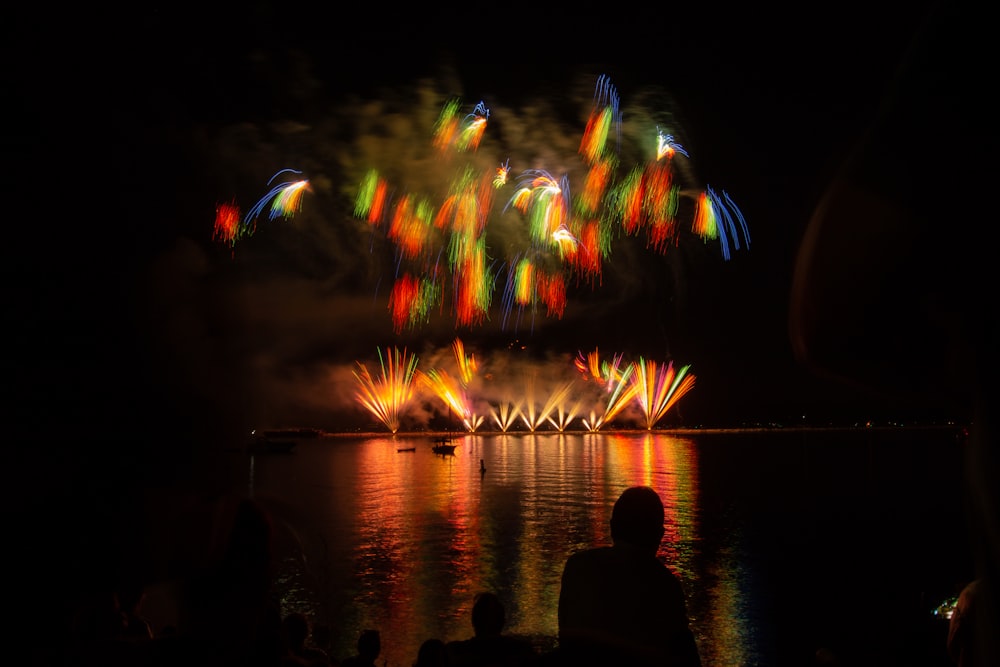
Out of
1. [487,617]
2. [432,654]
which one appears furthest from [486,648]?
[432,654]

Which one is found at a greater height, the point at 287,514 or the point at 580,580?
the point at 287,514

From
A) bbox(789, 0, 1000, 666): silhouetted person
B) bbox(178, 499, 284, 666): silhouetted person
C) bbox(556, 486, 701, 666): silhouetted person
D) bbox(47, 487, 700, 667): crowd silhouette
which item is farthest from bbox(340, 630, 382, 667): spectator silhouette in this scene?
bbox(789, 0, 1000, 666): silhouetted person

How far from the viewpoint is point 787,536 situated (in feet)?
105

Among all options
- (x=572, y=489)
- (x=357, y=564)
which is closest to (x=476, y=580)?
(x=357, y=564)

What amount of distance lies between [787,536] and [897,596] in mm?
11738

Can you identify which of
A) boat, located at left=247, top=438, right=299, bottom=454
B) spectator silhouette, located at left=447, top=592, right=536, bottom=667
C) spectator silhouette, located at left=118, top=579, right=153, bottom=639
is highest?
spectator silhouette, located at left=447, top=592, right=536, bottom=667

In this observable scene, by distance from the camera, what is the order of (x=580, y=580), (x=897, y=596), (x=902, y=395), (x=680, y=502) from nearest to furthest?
(x=902, y=395)
(x=580, y=580)
(x=897, y=596)
(x=680, y=502)

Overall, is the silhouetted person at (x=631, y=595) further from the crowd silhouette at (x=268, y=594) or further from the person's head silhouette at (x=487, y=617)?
the person's head silhouette at (x=487, y=617)

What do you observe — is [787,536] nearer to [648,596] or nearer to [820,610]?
[820,610]

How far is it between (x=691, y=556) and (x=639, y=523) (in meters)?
26.9

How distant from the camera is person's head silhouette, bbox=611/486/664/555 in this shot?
7.02 ft

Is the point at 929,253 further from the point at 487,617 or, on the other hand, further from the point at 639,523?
the point at 487,617

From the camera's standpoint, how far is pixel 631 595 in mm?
1954

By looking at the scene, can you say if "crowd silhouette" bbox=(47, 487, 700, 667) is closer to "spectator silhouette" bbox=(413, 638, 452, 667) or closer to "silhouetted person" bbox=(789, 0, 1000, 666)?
"silhouetted person" bbox=(789, 0, 1000, 666)
